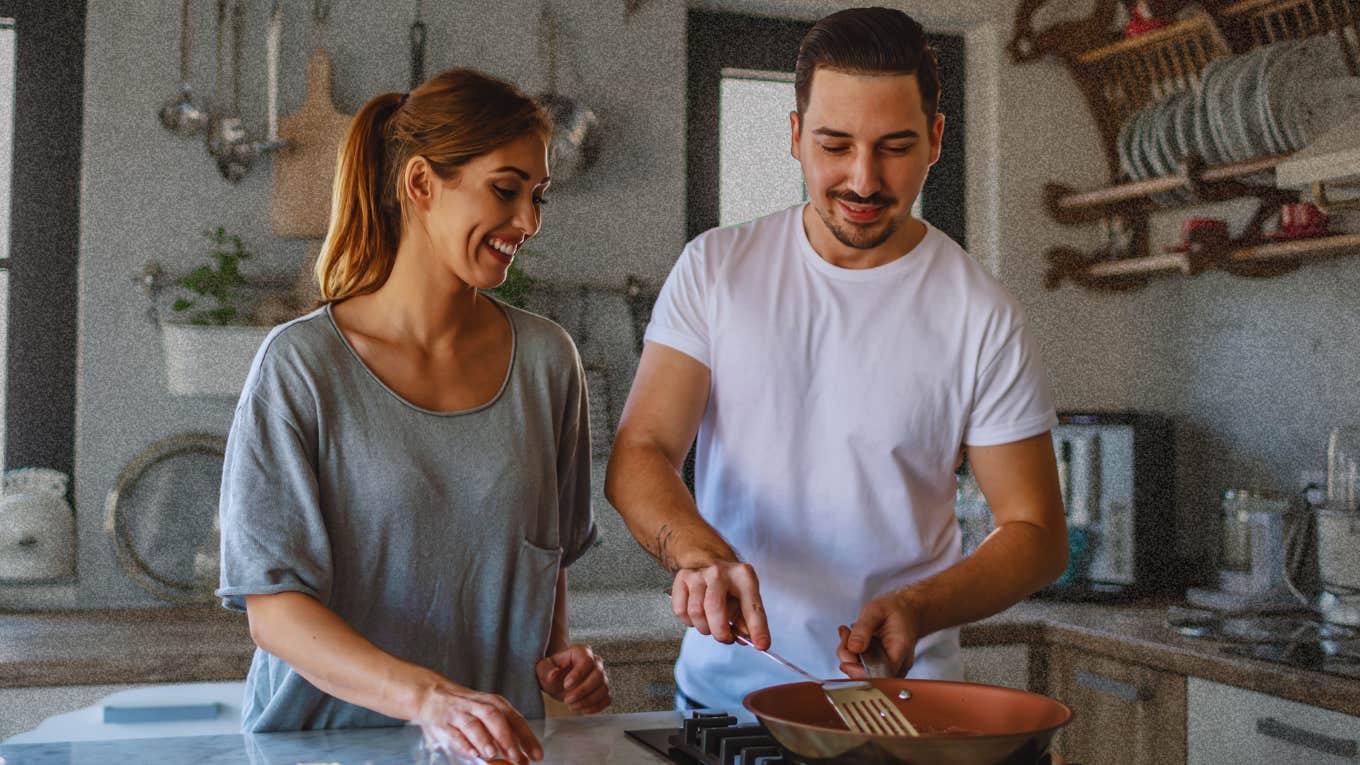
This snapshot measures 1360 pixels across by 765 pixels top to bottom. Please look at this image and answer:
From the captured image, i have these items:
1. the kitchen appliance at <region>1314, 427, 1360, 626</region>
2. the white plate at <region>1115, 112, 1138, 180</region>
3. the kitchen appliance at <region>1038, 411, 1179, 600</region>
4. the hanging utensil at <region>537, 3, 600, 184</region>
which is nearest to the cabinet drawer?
the kitchen appliance at <region>1314, 427, 1360, 626</region>


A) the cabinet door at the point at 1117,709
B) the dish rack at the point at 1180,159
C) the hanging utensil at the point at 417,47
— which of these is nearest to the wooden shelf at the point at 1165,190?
the dish rack at the point at 1180,159

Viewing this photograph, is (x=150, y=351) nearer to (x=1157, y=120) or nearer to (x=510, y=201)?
(x=510, y=201)

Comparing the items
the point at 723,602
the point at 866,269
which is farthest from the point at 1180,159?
the point at 723,602

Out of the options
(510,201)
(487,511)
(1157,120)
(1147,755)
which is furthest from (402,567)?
(1157,120)

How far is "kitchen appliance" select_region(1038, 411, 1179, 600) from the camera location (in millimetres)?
2744

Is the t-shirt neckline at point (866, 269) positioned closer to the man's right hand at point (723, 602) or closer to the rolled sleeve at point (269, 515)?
the man's right hand at point (723, 602)

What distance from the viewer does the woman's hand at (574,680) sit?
1396 millimetres

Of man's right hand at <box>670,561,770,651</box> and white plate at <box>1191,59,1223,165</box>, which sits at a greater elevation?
white plate at <box>1191,59,1223,165</box>

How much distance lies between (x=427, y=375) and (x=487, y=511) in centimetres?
15

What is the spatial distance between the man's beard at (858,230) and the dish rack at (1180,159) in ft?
4.23

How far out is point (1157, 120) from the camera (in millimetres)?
2873

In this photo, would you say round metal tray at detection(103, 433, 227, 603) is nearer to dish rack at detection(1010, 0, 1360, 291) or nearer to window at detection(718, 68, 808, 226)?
window at detection(718, 68, 808, 226)

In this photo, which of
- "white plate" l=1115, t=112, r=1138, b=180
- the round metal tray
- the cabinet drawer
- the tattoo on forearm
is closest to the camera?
the tattoo on forearm

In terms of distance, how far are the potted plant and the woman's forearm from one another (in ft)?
4.77
